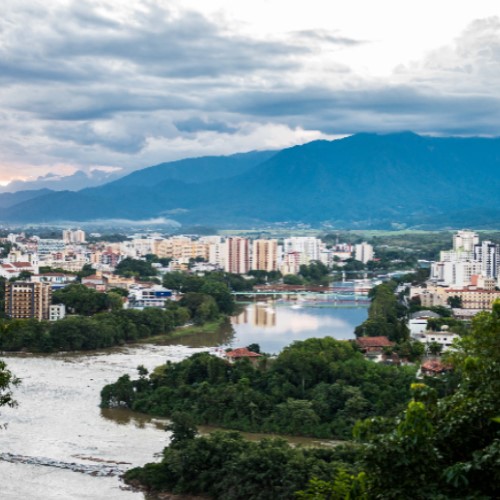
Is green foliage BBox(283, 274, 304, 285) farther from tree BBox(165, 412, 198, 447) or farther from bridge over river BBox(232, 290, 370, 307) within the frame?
tree BBox(165, 412, 198, 447)

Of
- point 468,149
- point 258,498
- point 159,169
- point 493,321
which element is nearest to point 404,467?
point 493,321

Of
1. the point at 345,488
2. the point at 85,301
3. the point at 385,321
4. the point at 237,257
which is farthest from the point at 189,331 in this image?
the point at 345,488

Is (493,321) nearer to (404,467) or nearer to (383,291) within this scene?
(404,467)

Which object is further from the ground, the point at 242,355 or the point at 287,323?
the point at 242,355

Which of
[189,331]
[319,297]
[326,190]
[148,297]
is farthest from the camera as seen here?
[326,190]

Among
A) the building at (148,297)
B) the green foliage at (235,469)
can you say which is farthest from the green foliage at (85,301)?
the green foliage at (235,469)

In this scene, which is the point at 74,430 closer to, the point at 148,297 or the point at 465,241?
the point at 148,297

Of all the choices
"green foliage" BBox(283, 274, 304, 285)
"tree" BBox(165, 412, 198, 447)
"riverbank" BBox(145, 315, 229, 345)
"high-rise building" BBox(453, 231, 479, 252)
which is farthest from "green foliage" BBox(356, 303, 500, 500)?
"high-rise building" BBox(453, 231, 479, 252)
